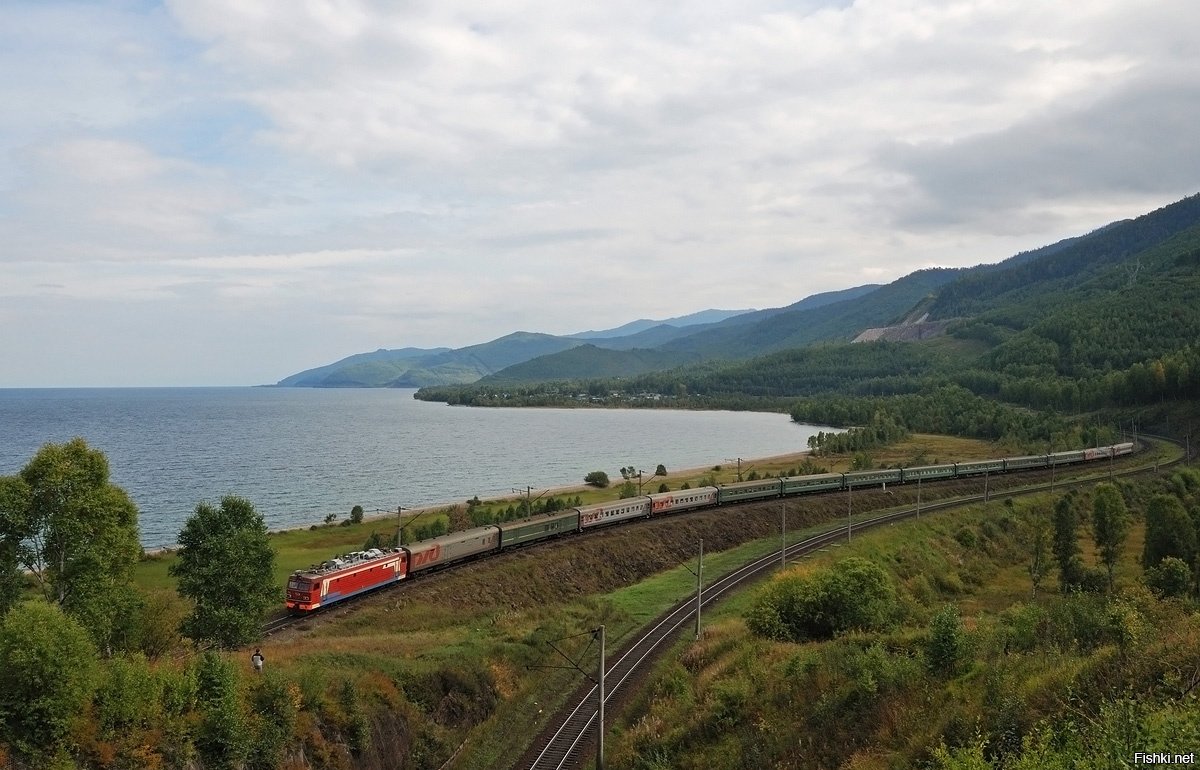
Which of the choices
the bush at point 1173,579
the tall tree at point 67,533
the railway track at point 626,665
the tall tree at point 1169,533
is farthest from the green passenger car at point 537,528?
the tall tree at point 1169,533

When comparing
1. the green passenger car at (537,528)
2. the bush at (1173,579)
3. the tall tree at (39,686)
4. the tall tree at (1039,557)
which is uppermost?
the tall tree at (39,686)

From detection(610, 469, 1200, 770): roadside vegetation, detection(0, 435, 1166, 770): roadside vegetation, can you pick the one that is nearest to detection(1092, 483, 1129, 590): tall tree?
detection(610, 469, 1200, 770): roadside vegetation

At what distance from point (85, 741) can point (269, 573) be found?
1884cm

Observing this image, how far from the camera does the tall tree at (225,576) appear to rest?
37.6 metres

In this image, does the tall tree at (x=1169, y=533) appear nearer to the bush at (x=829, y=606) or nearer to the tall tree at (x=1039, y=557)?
the tall tree at (x=1039, y=557)

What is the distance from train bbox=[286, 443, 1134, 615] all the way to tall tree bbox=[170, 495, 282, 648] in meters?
4.73

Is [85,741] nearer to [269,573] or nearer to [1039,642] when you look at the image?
[269,573]

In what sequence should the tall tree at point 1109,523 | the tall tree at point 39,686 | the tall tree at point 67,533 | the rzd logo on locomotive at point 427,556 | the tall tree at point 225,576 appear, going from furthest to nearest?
the rzd logo on locomotive at point 427,556, the tall tree at point 1109,523, the tall tree at point 225,576, the tall tree at point 67,533, the tall tree at point 39,686

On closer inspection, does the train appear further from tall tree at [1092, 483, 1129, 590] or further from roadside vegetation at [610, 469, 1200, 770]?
tall tree at [1092, 483, 1129, 590]

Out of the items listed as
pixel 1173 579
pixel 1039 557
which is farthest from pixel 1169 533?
pixel 1173 579

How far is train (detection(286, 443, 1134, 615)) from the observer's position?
46250 millimetres

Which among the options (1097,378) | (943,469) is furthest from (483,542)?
(1097,378)

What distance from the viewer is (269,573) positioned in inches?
1619

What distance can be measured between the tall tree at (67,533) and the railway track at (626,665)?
20.4 metres
